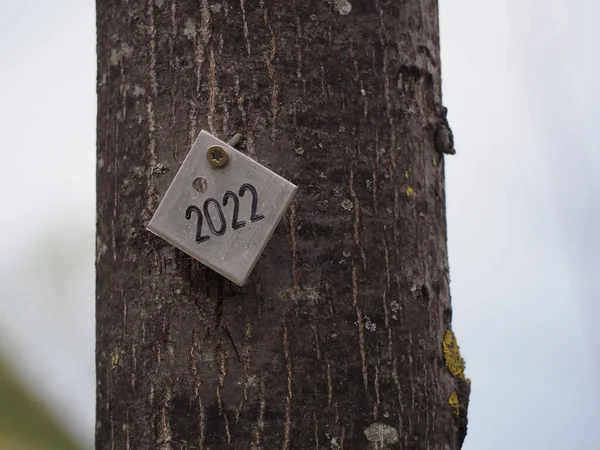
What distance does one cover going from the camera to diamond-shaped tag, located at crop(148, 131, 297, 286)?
54.9 inches

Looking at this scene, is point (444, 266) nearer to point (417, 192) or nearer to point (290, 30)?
point (417, 192)

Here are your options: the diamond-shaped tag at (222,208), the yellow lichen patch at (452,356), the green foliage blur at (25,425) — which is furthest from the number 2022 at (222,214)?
the green foliage blur at (25,425)

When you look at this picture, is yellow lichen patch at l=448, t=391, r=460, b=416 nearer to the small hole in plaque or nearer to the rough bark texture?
the rough bark texture

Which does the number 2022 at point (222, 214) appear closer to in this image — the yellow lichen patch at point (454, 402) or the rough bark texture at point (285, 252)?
the rough bark texture at point (285, 252)

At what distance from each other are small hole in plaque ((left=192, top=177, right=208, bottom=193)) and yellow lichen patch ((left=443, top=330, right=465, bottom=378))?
1.61 ft

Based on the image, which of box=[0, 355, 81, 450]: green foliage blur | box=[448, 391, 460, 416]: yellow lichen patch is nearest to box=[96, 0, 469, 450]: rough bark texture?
box=[448, 391, 460, 416]: yellow lichen patch

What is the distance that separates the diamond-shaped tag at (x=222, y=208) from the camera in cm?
139

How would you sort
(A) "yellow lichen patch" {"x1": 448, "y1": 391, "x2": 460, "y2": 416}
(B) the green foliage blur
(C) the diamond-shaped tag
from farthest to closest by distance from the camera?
(B) the green foliage blur, (A) "yellow lichen patch" {"x1": 448, "y1": 391, "x2": 460, "y2": 416}, (C) the diamond-shaped tag

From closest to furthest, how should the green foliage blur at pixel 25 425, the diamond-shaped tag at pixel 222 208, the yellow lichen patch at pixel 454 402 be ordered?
the diamond-shaped tag at pixel 222 208, the yellow lichen patch at pixel 454 402, the green foliage blur at pixel 25 425

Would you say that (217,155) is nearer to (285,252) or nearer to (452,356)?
(285,252)

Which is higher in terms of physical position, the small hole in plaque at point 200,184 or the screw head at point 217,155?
the screw head at point 217,155

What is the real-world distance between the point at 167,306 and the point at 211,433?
0.20m

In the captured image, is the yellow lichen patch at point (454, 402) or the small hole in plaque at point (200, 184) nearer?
the small hole in plaque at point (200, 184)

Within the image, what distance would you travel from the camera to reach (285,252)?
1.43m
